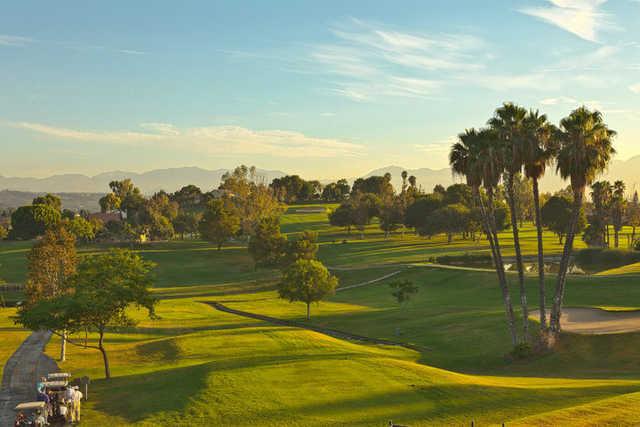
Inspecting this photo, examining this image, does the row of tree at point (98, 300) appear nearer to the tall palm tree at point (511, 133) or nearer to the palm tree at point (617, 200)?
the tall palm tree at point (511, 133)

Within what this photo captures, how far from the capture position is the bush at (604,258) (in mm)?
95000

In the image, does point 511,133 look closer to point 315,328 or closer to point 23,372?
point 315,328

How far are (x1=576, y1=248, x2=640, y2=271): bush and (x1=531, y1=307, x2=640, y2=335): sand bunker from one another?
47.5 meters

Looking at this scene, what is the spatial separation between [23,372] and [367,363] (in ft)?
82.3

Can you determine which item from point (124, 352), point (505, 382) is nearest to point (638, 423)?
point (505, 382)

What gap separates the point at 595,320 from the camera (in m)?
48.8

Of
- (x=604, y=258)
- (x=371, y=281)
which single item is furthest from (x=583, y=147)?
(x=604, y=258)

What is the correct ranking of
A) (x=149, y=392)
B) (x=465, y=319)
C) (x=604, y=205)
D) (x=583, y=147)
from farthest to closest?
1. (x=604, y=205)
2. (x=465, y=319)
3. (x=583, y=147)
4. (x=149, y=392)

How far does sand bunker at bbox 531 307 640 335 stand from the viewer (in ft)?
144

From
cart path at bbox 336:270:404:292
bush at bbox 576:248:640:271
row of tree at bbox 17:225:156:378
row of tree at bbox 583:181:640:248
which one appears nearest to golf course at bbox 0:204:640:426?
row of tree at bbox 17:225:156:378

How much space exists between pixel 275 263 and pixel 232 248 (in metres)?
42.1

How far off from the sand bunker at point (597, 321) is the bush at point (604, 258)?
47464 millimetres

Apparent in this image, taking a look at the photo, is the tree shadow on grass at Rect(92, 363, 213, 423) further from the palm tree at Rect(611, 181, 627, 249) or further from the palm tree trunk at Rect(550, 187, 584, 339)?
the palm tree at Rect(611, 181, 627, 249)

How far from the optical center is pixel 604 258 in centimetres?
9731
